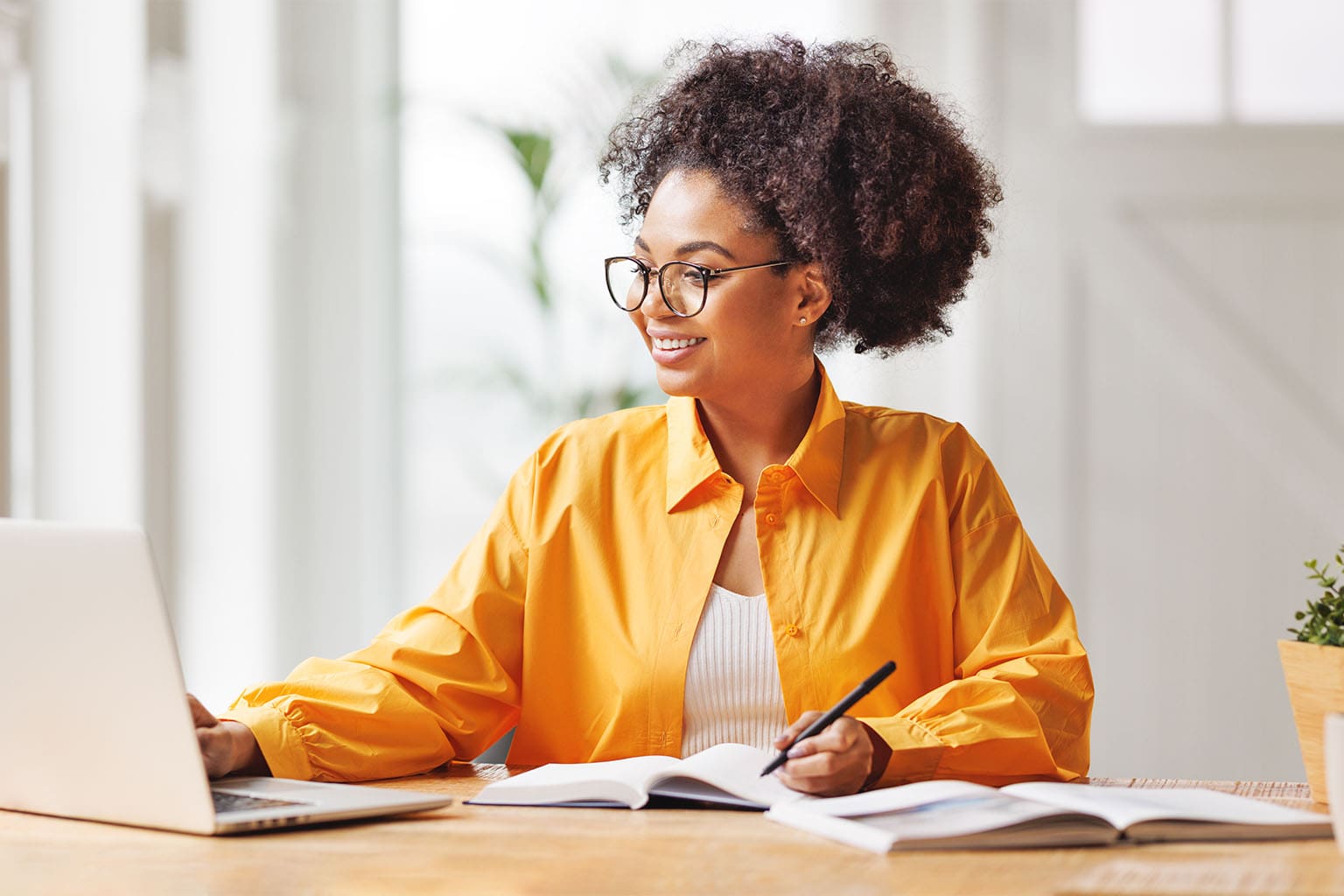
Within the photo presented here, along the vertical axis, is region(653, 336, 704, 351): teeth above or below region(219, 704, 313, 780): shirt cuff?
above

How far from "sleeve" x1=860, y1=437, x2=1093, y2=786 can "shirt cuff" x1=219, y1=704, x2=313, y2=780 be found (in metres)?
0.58

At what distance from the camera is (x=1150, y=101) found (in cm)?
334

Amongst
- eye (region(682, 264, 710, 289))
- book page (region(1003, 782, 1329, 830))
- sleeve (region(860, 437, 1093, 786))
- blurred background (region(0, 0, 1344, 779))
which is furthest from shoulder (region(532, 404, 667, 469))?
blurred background (region(0, 0, 1344, 779))

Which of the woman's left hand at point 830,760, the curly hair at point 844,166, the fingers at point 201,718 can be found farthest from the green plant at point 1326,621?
the fingers at point 201,718

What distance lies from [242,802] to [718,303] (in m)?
0.80

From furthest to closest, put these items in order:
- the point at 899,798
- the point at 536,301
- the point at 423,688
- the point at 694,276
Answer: the point at 536,301 < the point at 694,276 < the point at 423,688 < the point at 899,798

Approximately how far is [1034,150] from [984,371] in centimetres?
54

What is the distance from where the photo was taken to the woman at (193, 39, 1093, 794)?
5.39ft

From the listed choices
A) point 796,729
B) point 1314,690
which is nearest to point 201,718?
point 796,729

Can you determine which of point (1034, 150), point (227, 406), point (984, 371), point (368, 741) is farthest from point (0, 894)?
point (1034, 150)

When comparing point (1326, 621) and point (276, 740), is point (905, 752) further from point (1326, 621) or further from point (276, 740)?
point (276, 740)

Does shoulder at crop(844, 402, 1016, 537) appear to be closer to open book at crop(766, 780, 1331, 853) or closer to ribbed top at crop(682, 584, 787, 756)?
ribbed top at crop(682, 584, 787, 756)

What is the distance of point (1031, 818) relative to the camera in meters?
1.13

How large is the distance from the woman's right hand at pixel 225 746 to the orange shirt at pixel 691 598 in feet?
0.47
